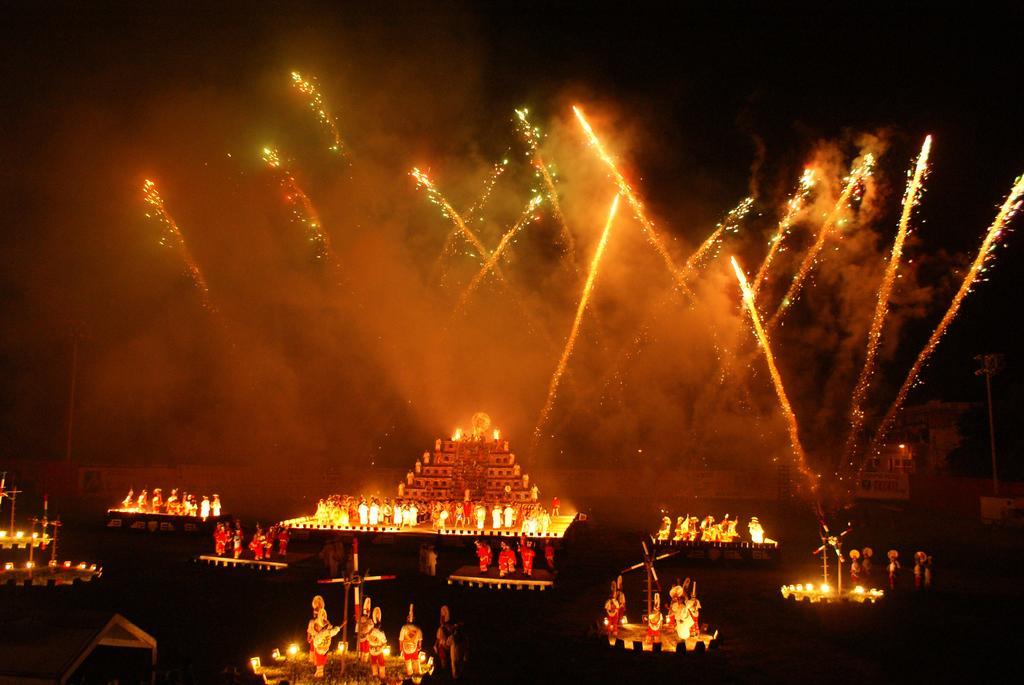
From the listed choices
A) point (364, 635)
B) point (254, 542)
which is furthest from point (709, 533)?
point (364, 635)

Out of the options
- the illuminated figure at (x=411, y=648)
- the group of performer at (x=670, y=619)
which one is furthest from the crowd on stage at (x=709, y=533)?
the illuminated figure at (x=411, y=648)

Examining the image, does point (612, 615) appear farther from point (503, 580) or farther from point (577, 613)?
point (503, 580)

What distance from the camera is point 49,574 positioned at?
682 inches

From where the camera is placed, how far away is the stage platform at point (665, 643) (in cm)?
1246

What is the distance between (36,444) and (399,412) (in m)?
20.4

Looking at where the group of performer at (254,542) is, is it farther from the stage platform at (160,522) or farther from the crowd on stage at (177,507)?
the crowd on stage at (177,507)

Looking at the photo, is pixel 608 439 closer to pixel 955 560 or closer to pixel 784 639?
pixel 955 560

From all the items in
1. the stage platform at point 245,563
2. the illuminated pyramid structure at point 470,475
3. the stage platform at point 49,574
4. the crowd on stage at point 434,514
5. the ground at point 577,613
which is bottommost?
the ground at point 577,613

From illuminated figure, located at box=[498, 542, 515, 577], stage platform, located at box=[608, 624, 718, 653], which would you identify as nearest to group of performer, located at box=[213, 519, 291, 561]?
illuminated figure, located at box=[498, 542, 515, 577]

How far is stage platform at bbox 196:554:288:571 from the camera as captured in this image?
1969 centimetres

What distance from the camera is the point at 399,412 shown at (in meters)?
45.1

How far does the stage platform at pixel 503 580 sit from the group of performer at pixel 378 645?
21.5 ft

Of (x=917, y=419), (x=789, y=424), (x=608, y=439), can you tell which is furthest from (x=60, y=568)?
(x=917, y=419)

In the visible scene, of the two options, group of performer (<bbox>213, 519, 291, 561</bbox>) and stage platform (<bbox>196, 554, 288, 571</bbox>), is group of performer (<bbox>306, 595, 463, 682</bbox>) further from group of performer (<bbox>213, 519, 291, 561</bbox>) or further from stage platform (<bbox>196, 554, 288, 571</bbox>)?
group of performer (<bbox>213, 519, 291, 561</bbox>)
